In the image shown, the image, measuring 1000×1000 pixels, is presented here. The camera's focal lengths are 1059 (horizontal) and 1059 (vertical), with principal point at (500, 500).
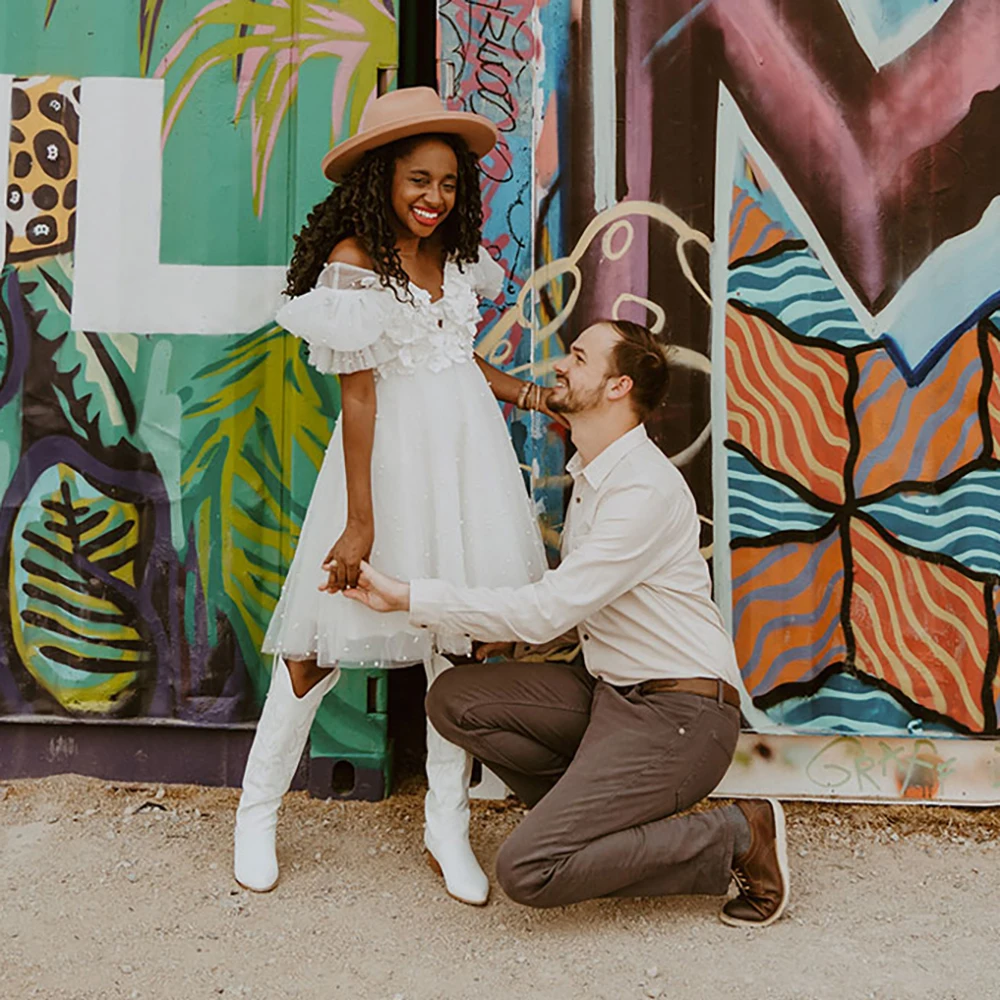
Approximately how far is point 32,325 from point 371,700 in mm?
1611

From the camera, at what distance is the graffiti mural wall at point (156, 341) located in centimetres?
330

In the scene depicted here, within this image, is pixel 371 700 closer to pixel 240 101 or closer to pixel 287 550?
pixel 287 550

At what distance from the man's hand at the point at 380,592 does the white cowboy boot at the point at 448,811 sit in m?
0.41

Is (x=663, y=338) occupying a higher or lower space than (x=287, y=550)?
higher

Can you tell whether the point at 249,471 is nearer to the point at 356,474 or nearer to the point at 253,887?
the point at 356,474

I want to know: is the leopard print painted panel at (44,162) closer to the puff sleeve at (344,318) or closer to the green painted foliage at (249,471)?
the green painted foliage at (249,471)

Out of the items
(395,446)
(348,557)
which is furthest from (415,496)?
(348,557)

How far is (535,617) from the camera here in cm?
255

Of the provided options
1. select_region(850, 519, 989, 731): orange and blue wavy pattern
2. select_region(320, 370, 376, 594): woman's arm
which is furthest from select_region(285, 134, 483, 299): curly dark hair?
select_region(850, 519, 989, 731): orange and blue wavy pattern

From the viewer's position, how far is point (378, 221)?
265 cm

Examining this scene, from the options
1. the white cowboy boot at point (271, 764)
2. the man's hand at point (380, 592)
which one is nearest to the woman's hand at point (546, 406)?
the man's hand at point (380, 592)

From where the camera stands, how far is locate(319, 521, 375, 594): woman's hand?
2584 millimetres

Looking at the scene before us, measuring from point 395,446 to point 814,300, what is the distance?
1416 mm

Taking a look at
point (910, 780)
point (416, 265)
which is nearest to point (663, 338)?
point (416, 265)
